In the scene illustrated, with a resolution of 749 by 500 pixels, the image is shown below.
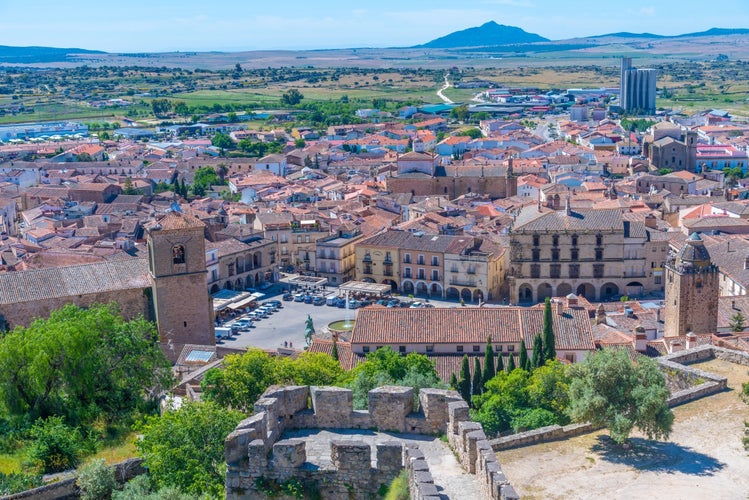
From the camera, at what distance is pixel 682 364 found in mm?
24062

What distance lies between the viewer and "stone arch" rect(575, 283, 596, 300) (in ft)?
200

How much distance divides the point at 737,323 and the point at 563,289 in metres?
20.7

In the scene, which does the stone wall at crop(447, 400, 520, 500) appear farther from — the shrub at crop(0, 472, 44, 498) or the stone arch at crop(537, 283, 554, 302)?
the stone arch at crop(537, 283, 554, 302)

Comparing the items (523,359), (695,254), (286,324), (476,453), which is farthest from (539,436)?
(286,324)

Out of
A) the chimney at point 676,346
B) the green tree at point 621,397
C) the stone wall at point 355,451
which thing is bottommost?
the chimney at point 676,346

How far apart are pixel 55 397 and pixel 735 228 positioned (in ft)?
171

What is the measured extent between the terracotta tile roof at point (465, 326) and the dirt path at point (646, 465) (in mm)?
19439

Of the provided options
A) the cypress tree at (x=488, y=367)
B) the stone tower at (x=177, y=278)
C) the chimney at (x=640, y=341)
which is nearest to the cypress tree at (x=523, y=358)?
the cypress tree at (x=488, y=367)

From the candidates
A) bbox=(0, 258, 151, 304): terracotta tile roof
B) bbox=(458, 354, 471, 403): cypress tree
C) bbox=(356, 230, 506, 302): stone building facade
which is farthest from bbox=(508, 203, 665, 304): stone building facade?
bbox=(0, 258, 151, 304): terracotta tile roof

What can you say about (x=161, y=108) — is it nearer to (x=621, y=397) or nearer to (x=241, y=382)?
(x=241, y=382)

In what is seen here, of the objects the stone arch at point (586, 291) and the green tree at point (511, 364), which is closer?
the green tree at point (511, 364)

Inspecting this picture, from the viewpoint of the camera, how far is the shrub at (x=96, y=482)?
1642 cm

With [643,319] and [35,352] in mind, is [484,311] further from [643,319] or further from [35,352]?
[35,352]

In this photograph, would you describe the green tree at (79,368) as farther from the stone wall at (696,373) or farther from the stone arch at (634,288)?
the stone arch at (634,288)
